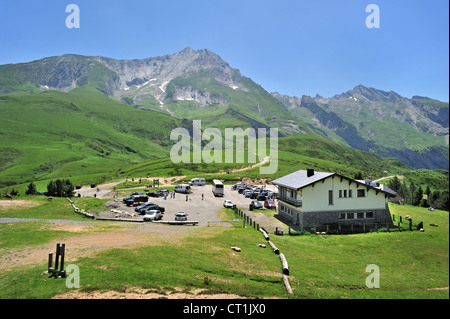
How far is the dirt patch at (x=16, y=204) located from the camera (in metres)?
49.7

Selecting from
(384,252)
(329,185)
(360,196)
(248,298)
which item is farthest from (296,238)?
(248,298)

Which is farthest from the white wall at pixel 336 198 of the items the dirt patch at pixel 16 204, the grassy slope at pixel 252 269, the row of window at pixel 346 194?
the dirt patch at pixel 16 204

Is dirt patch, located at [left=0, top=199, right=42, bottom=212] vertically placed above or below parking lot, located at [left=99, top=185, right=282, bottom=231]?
above

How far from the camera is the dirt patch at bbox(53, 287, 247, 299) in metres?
16.8

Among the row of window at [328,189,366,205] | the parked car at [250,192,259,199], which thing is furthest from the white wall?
the parked car at [250,192,259,199]

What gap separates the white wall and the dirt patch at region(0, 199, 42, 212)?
187 ft

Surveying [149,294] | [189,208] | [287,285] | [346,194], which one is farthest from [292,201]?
[149,294]

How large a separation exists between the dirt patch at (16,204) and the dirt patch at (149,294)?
45412mm

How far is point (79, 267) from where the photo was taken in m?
21.5

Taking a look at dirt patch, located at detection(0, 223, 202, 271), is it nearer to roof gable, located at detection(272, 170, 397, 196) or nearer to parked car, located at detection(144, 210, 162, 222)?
parked car, located at detection(144, 210, 162, 222)

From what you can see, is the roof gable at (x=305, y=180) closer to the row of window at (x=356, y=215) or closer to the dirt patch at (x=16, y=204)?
the row of window at (x=356, y=215)

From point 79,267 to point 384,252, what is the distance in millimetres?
36508
